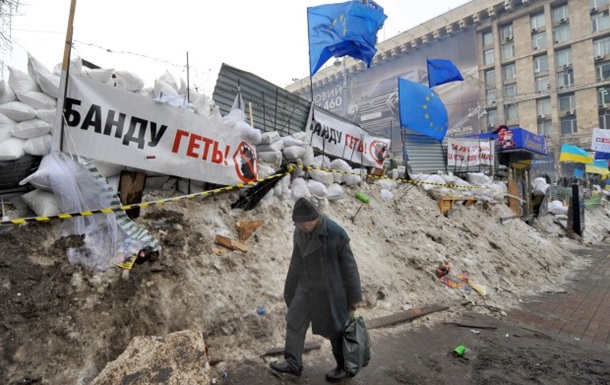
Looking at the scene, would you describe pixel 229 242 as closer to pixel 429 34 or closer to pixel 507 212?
pixel 507 212

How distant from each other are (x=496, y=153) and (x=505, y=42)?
39.8 m

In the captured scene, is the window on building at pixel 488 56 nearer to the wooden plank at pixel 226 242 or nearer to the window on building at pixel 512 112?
the window on building at pixel 512 112

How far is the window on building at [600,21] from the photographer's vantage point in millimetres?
37062

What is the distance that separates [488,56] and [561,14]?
8543 millimetres

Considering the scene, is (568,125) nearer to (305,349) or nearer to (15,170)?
(305,349)

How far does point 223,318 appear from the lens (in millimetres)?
3459

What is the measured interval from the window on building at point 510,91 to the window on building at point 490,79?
159 cm

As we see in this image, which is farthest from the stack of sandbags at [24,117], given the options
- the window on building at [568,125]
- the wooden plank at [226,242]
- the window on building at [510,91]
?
the window on building at [510,91]

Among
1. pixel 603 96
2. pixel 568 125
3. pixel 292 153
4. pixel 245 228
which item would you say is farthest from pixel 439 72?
pixel 603 96

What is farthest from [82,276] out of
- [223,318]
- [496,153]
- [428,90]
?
[496,153]

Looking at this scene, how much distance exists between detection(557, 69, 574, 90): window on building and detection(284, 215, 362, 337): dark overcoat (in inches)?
1941

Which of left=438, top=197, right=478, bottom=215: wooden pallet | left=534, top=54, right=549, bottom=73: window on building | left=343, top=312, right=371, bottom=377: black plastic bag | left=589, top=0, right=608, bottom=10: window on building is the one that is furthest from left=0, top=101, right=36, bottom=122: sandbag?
left=589, top=0, right=608, bottom=10: window on building

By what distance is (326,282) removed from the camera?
2.89 m

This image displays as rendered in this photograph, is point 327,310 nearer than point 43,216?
Yes
